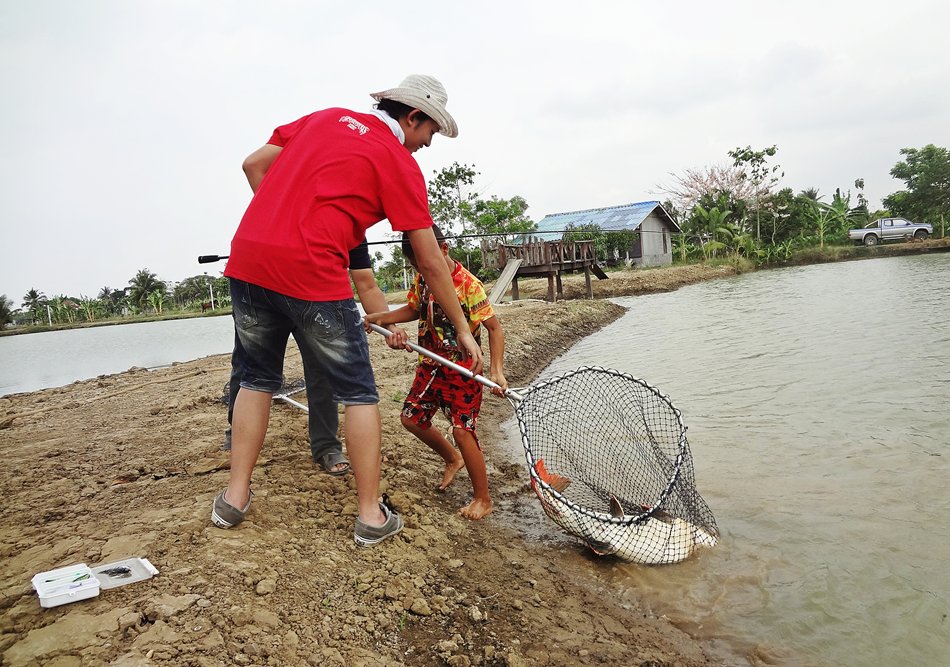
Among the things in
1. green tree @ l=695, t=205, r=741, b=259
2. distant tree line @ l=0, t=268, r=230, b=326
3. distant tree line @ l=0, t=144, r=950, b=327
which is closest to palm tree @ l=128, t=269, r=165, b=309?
distant tree line @ l=0, t=268, r=230, b=326

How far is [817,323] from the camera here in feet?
37.1

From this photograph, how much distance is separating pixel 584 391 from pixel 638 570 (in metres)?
1.02

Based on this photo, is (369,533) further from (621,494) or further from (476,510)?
(621,494)

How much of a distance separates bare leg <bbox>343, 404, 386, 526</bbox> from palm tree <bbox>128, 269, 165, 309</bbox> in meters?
60.4

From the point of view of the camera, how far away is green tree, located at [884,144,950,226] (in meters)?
33.0

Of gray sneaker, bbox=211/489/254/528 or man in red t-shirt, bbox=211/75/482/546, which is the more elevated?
man in red t-shirt, bbox=211/75/482/546

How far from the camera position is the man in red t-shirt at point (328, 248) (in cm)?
249

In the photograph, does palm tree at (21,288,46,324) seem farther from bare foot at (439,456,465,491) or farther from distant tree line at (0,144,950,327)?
bare foot at (439,456,465,491)

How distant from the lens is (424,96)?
2.73 m

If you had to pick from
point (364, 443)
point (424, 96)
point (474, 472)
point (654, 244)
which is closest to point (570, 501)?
point (474, 472)

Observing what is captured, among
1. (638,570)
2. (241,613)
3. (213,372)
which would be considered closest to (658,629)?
(638,570)

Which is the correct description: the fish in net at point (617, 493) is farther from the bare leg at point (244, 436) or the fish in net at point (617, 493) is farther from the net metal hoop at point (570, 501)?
the bare leg at point (244, 436)

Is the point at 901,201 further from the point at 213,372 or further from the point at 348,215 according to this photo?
the point at 348,215

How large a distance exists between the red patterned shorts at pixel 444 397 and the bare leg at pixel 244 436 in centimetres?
105
